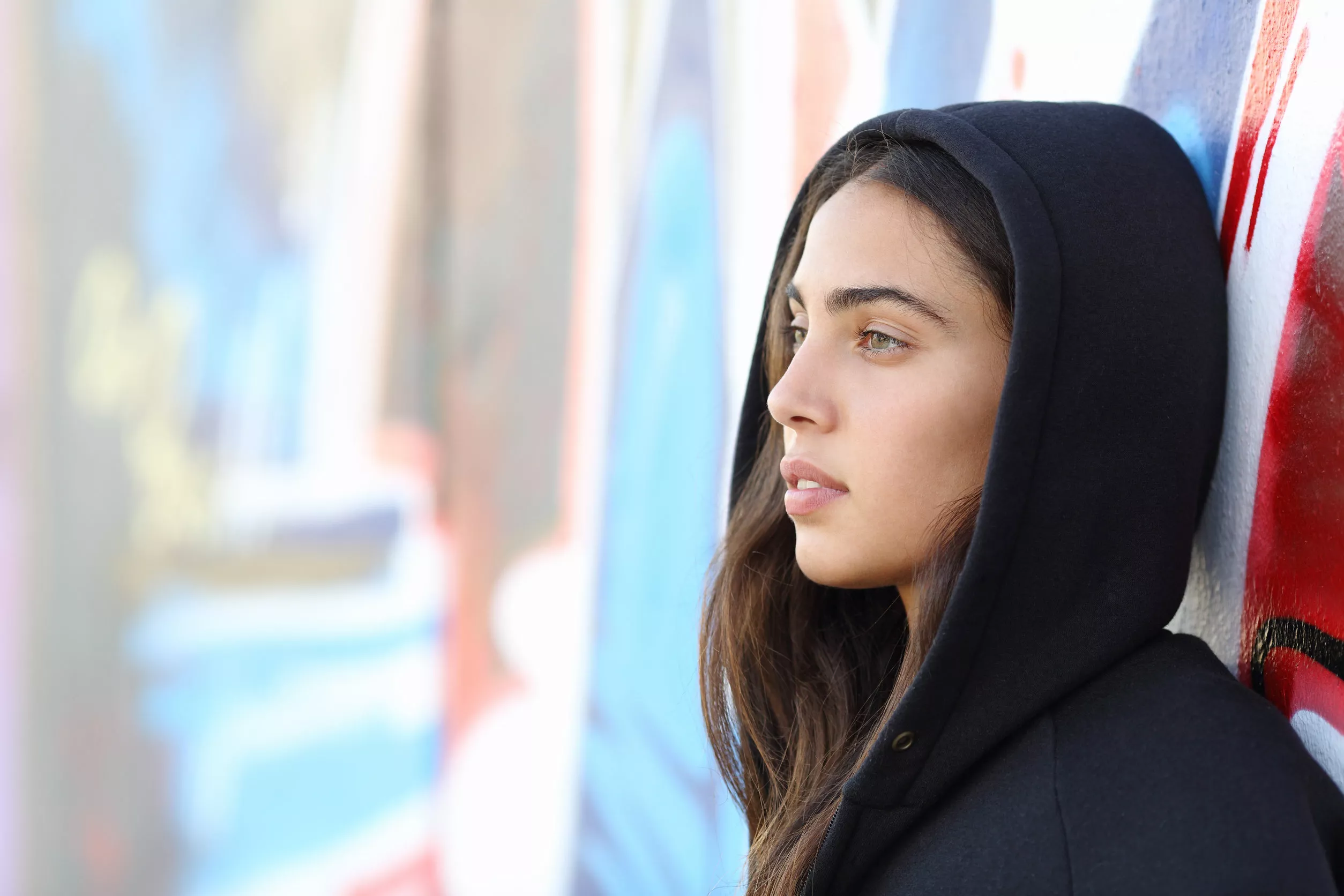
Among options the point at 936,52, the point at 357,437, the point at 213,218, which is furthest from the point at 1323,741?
the point at 213,218

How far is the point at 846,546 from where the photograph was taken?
1.52 m

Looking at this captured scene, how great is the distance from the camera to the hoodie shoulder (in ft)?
3.40

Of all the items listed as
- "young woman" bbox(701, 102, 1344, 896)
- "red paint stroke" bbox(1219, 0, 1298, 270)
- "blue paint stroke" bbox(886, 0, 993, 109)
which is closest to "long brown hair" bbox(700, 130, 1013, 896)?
"young woman" bbox(701, 102, 1344, 896)

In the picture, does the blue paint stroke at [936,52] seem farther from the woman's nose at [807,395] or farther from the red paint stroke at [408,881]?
the red paint stroke at [408,881]

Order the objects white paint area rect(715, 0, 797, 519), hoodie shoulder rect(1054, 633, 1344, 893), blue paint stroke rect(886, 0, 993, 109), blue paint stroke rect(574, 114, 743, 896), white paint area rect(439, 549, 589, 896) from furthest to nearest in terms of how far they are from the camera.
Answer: white paint area rect(439, 549, 589, 896) < blue paint stroke rect(574, 114, 743, 896) < white paint area rect(715, 0, 797, 519) < blue paint stroke rect(886, 0, 993, 109) < hoodie shoulder rect(1054, 633, 1344, 893)

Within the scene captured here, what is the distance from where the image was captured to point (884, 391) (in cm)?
146

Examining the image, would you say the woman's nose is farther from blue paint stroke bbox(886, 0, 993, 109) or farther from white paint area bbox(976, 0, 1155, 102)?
blue paint stroke bbox(886, 0, 993, 109)

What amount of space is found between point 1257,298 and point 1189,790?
640mm

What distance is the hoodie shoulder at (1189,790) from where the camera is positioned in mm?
1035

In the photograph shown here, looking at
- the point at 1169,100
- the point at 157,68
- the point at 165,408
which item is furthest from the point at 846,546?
the point at 157,68

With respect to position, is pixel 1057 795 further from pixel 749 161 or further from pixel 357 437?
pixel 357 437

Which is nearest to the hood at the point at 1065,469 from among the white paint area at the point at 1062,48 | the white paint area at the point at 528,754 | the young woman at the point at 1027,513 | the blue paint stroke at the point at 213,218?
the young woman at the point at 1027,513

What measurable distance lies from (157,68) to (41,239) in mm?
713

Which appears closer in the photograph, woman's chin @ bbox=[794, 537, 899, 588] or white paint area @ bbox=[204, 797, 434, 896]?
woman's chin @ bbox=[794, 537, 899, 588]
